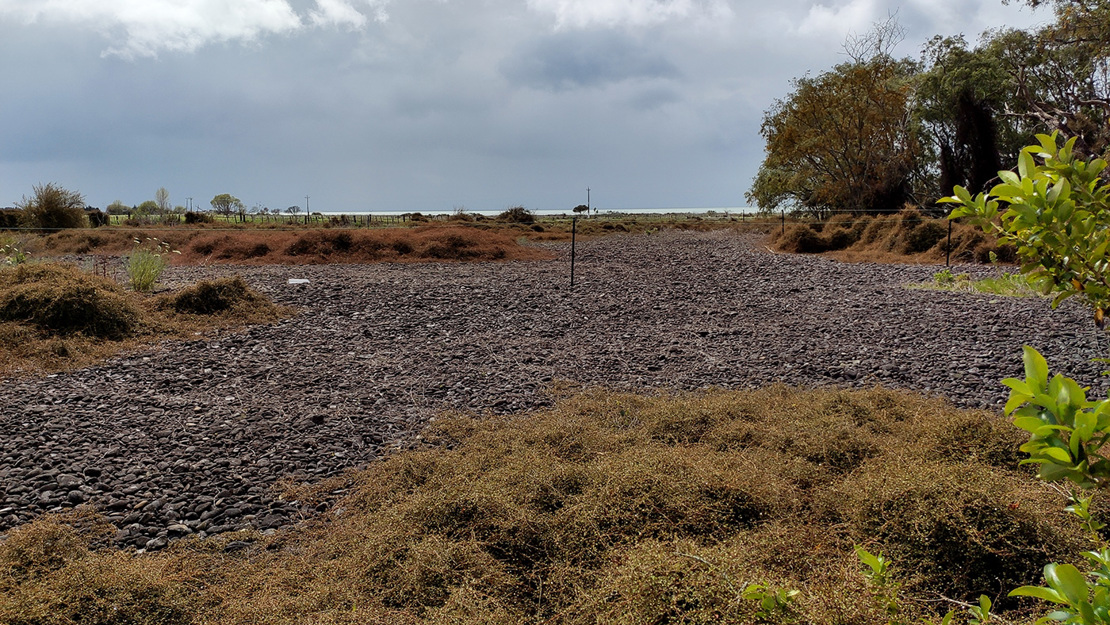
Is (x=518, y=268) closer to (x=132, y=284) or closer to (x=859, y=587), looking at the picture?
(x=132, y=284)

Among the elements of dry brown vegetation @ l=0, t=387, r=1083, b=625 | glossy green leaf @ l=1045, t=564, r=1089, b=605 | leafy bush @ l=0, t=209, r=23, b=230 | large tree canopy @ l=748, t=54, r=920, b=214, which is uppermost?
large tree canopy @ l=748, t=54, r=920, b=214

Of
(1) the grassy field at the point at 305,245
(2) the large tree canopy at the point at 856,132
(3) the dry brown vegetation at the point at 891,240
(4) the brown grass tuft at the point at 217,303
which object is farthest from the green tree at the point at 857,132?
(4) the brown grass tuft at the point at 217,303

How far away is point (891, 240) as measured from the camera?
1673 centimetres

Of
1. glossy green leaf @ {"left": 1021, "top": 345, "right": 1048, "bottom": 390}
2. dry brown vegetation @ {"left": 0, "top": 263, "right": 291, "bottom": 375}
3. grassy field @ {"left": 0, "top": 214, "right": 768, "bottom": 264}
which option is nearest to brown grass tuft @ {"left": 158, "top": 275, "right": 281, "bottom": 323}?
dry brown vegetation @ {"left": 0, "top": 263, "right": 291, "bottom": 375}

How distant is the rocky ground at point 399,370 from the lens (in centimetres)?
355

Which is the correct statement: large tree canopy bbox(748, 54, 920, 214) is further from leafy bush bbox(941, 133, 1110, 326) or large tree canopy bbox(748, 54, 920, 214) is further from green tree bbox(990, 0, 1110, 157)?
leafy bush bbox(941, 133, 1110, 326)

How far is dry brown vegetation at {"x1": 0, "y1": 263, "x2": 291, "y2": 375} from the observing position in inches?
243

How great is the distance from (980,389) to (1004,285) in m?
5.66

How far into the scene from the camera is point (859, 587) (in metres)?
2.11

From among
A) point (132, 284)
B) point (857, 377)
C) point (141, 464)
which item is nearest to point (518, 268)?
point (132, 284)

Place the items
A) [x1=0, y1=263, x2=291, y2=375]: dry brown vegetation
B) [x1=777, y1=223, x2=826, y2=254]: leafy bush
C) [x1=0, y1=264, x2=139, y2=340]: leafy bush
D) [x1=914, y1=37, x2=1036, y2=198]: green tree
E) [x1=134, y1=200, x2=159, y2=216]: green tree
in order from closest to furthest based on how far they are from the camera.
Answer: [x1=0, y1=263, x2=291, y2=375]: dry brown vegetation < [x1=0, y1=264, x2=139, y2=340]: leafy bush < [x1=777, y1=223, x2=826, y2=254]: leafy bush < [x1=914, y1=37, x2=1036, y2=198]: green tree < [x1=134, y1=200, x2=159, y2=216]: green tree

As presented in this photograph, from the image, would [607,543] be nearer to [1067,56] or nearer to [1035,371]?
[1035,371]

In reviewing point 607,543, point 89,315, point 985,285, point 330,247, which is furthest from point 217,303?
point 985,285

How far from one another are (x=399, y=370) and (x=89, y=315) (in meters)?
3.84
